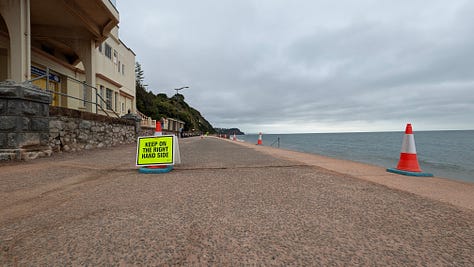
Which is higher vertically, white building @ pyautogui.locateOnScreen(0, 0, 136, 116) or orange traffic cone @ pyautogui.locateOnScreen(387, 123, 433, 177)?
white building @ pyautogui.locateOnScreen(0, 0, 136, 116)

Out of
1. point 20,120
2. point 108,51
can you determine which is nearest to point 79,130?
point 20,120

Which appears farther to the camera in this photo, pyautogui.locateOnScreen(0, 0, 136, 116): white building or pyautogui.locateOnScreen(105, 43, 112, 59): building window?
pyautogui.locateOnScreen(105, 43, 112, 59): building window

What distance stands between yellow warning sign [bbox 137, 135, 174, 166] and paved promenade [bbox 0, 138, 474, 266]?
43.3 inches

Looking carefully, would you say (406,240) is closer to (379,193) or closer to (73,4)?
(379,193)

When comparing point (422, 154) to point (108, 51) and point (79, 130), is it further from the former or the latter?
point (108, 51)

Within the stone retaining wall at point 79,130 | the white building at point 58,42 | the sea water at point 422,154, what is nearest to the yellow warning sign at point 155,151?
the stone retaining wall at point 79,130

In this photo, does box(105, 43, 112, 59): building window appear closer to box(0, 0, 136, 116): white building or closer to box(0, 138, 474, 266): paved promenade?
box(0, 0, 136, 116): white building

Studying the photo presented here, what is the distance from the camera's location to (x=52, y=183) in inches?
120

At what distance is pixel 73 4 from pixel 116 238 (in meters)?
9.73

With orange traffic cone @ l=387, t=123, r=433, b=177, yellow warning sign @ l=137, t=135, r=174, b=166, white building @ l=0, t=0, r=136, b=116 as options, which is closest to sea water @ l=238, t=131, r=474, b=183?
orange traffic cone @ l=387, t=123, r=433, b=177

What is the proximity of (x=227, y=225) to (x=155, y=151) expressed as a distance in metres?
3.00

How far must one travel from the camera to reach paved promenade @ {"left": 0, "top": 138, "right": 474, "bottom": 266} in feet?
4.21

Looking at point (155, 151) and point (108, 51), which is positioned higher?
point (108, 51)

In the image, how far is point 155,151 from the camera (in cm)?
420
